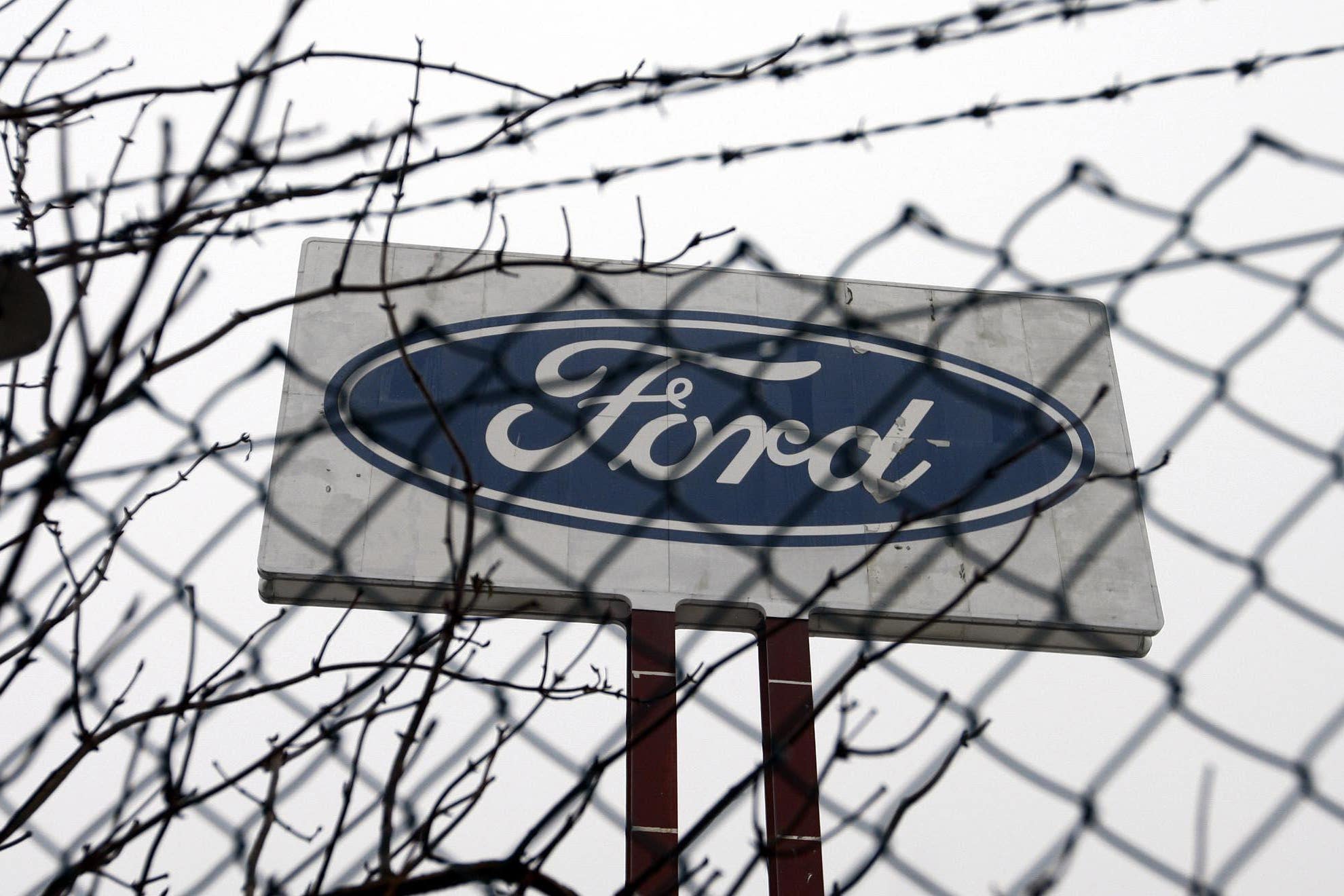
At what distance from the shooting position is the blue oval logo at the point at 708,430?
3.57 m

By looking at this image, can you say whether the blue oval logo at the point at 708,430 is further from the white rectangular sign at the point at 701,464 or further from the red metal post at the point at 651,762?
the red metal post at the point at 651,762

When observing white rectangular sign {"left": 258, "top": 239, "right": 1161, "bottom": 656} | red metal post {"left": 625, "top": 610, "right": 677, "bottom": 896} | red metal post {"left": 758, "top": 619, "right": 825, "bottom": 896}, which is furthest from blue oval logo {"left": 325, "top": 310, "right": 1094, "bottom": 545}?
red metal post {"left": 758, "top": 619, "right": 825, "bottom": 896}

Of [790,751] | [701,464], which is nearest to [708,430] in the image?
[701,464]

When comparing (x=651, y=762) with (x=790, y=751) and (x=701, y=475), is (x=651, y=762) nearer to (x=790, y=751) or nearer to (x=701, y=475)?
(x=790, y=751)

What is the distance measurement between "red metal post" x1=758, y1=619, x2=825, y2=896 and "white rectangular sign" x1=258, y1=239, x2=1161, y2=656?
0.47ft

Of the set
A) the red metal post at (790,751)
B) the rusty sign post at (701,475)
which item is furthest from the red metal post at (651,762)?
the red metal post at (790,751)

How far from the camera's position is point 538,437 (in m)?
3.63

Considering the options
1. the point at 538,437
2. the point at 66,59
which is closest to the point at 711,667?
the point at 66,59

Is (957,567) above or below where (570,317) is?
below

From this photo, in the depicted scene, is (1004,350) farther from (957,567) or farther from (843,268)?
(843,268)

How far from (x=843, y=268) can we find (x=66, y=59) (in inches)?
35.2

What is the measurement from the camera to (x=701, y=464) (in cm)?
366

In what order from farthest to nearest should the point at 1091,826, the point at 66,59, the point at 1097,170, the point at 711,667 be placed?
A: the point at 66,59 → the point at 1097,170 → the point at 1091,826 → the point at 711,667

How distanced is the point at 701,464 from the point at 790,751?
0.83 metres
